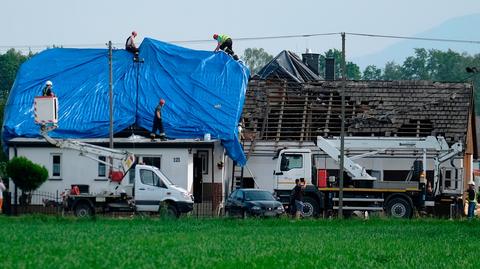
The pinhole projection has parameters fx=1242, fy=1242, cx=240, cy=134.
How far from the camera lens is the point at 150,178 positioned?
49.2 meters

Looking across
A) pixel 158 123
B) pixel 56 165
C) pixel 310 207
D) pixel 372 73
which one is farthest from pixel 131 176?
pixel 372 73

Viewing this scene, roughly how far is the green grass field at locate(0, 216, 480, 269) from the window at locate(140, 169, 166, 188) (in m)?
5.16

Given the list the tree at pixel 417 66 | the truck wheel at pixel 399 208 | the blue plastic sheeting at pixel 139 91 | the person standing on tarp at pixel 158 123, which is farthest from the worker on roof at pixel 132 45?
the tree at pixel 417 66

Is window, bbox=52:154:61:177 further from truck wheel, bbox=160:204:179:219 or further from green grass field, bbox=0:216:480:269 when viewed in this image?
green grass field, bbox=0:216:480:269

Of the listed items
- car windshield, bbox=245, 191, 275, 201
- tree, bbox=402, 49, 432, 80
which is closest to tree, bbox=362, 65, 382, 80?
tree, bbox=402, 49, 432, 80

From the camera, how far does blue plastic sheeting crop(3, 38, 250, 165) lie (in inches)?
2303

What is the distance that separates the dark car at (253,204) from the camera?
49219mm

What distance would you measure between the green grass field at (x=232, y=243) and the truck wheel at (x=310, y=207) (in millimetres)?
6641

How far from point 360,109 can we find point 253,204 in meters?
15.7

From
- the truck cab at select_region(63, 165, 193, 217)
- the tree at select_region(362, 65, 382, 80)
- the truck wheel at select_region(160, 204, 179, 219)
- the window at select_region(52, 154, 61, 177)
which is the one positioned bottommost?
the truck wheel at select_region(160, 204, 179, 219)

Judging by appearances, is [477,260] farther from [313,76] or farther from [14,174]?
[313,76]

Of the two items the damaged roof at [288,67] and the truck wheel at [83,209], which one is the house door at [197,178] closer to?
the truck wheel at [83,209]

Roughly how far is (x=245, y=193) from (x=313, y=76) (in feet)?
91.0

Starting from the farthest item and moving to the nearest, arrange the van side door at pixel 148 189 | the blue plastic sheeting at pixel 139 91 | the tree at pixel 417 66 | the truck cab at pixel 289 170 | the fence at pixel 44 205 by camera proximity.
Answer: the tree at pixel 417 66, the blue plastic sheeting at pixel 139 91, the truck cab at pixel 289 170, the fence at pixel 44 205, the van side door at pixel 148 189
